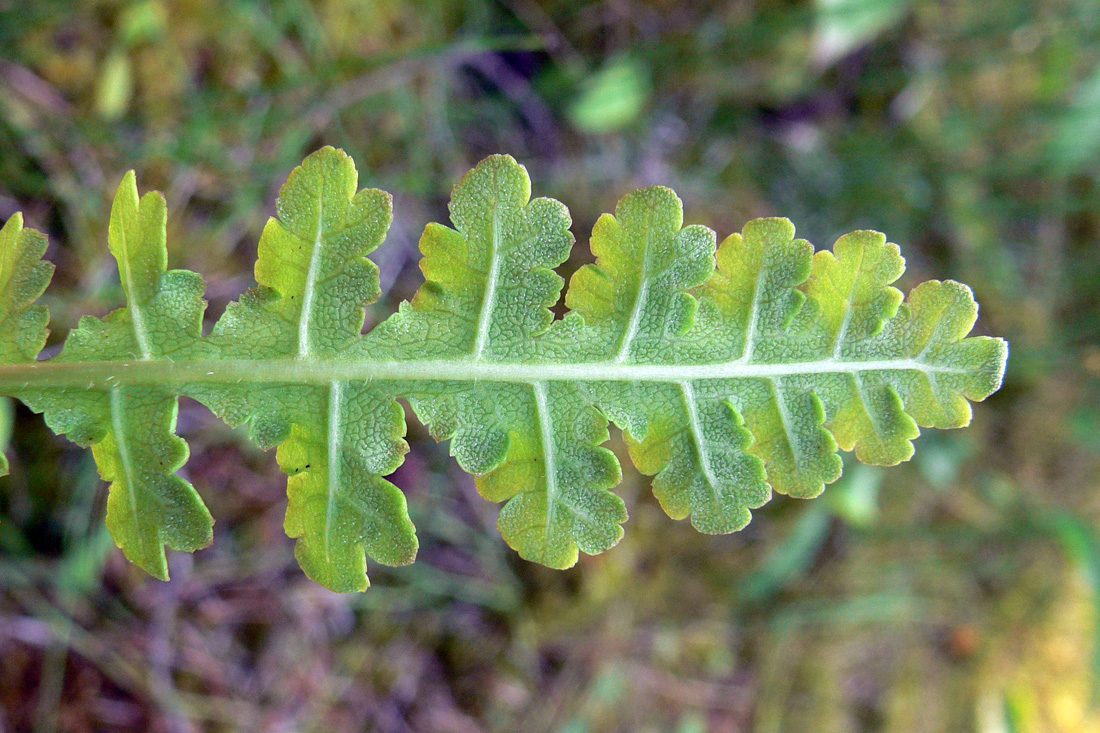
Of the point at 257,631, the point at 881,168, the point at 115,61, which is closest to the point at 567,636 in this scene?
the point at 257,631

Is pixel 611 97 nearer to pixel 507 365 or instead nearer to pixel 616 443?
pixel 616 443

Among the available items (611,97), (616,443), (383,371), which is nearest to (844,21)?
(611,97)

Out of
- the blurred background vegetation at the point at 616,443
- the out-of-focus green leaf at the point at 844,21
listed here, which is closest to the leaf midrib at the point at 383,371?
the blurred background vegetation at the point at 616,443

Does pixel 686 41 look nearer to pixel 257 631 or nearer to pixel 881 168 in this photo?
pixel 881 168

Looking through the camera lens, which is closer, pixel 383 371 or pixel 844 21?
pixel 383 371

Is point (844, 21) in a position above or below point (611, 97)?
above

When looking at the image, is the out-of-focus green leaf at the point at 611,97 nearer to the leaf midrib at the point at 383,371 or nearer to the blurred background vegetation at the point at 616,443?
the blurred background vegetation at the point at 616,443

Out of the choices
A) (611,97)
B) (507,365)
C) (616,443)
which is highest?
(611,97)
